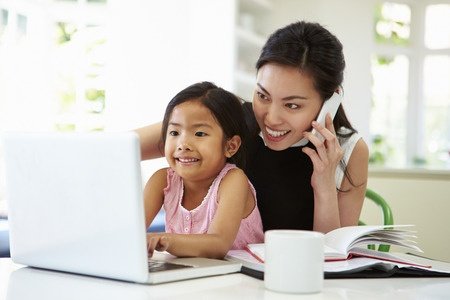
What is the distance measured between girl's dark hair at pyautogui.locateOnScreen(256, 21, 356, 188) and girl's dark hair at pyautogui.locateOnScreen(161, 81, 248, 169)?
0.29m

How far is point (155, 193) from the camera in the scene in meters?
1.48

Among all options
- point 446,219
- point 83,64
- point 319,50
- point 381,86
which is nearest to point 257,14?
point 381,86

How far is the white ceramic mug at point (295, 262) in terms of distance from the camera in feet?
3.22

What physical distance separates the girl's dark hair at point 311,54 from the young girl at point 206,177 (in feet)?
0.96

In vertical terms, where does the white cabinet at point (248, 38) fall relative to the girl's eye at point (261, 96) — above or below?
above

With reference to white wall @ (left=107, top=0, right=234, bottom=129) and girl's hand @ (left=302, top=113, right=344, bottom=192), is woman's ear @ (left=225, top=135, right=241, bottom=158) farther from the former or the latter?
white wall @ (left=107, top=0, right=234, bottom=129)

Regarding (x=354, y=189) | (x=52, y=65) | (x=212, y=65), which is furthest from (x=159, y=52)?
(x=354, y=189)

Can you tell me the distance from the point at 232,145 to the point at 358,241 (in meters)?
0.33

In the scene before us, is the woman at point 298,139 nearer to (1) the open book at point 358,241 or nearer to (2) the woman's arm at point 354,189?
(2) the woman's arm at point 354,189

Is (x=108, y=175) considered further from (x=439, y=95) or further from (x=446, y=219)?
(x=439, y=95)

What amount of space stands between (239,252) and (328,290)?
1.05ft

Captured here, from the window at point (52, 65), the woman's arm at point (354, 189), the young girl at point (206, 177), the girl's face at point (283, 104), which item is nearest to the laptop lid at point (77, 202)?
the young girl at point (206, 177)

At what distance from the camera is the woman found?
5.41 ft

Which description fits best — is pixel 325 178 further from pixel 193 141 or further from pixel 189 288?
pixel 189 288
